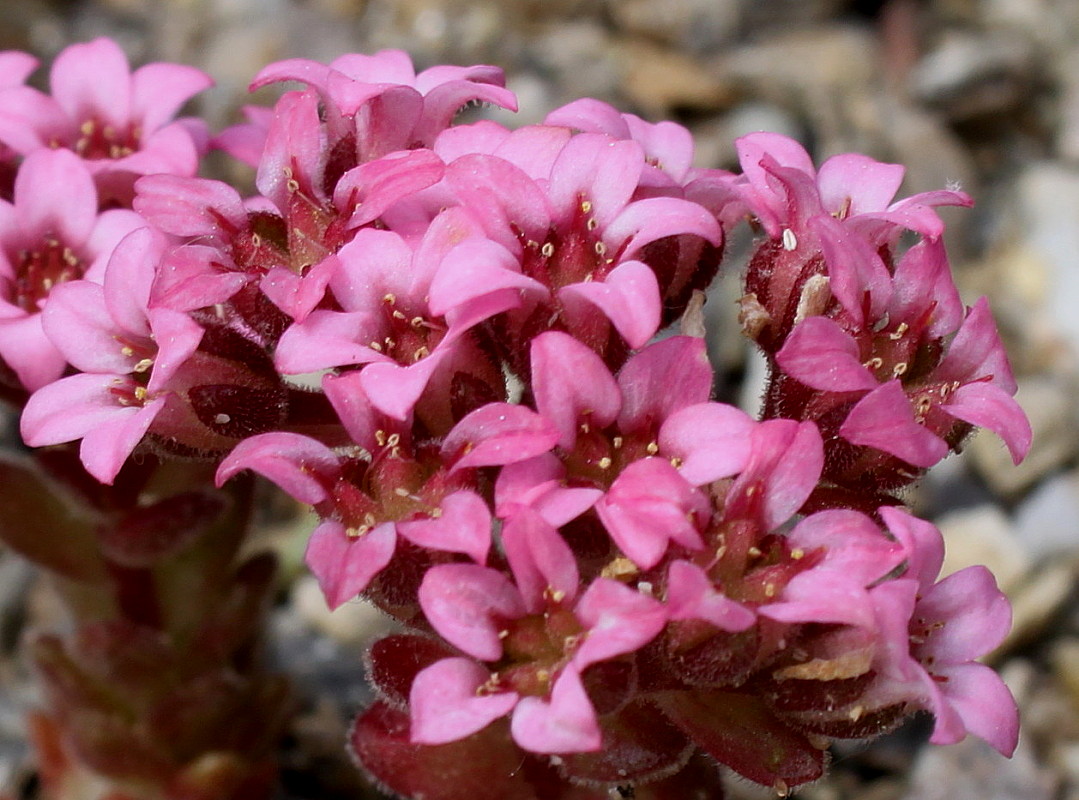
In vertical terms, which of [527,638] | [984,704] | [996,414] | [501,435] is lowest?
[984,704]

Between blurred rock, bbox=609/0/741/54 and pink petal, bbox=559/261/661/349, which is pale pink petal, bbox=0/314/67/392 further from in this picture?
blurred rock, bbox=609/0/741/54

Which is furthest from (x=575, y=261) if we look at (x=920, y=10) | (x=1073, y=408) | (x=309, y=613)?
(x=920, y=10)

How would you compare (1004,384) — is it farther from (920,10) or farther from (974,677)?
(920,10)

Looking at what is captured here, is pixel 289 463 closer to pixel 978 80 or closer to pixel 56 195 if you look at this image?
pixel 56 195

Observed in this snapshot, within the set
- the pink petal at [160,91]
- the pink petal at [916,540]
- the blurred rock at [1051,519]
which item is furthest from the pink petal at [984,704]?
the blurred rock at [1051,519]

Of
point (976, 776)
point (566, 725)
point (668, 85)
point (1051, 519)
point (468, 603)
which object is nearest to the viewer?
point (566, 725)

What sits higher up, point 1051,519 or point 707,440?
point 707,440

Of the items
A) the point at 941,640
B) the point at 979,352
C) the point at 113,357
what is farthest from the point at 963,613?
the point at 113,357
